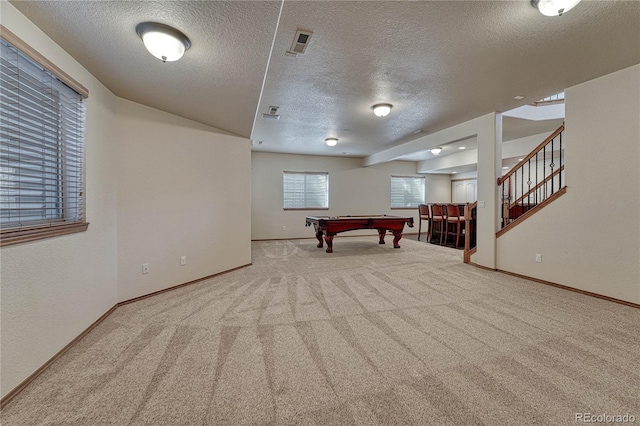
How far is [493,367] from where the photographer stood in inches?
69.4

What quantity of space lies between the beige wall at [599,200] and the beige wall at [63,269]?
5190 millimetres

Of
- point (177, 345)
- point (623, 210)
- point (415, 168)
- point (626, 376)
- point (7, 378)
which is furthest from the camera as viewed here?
point (415, 168)

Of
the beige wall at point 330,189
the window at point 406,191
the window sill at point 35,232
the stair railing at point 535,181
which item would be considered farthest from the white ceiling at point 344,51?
the window at point 406,191

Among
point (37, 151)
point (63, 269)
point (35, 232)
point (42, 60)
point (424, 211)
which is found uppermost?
point (42, 60)

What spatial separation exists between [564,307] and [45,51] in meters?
4.94

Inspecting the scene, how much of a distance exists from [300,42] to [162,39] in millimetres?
1106

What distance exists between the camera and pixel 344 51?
2.59m

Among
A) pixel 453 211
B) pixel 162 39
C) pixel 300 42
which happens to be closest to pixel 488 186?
pixel 453 211

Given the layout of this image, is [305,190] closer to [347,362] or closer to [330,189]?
[330,189]

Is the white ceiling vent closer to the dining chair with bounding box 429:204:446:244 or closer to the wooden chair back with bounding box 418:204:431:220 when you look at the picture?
the dining chair with bounding box 429:204:446:244

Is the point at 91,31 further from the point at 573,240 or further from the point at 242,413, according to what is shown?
the point at 573,240

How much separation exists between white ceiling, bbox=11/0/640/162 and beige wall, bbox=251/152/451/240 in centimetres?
389

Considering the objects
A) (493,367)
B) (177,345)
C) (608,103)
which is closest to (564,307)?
(493,367)

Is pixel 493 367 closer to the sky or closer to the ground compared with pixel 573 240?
closer to the ground
